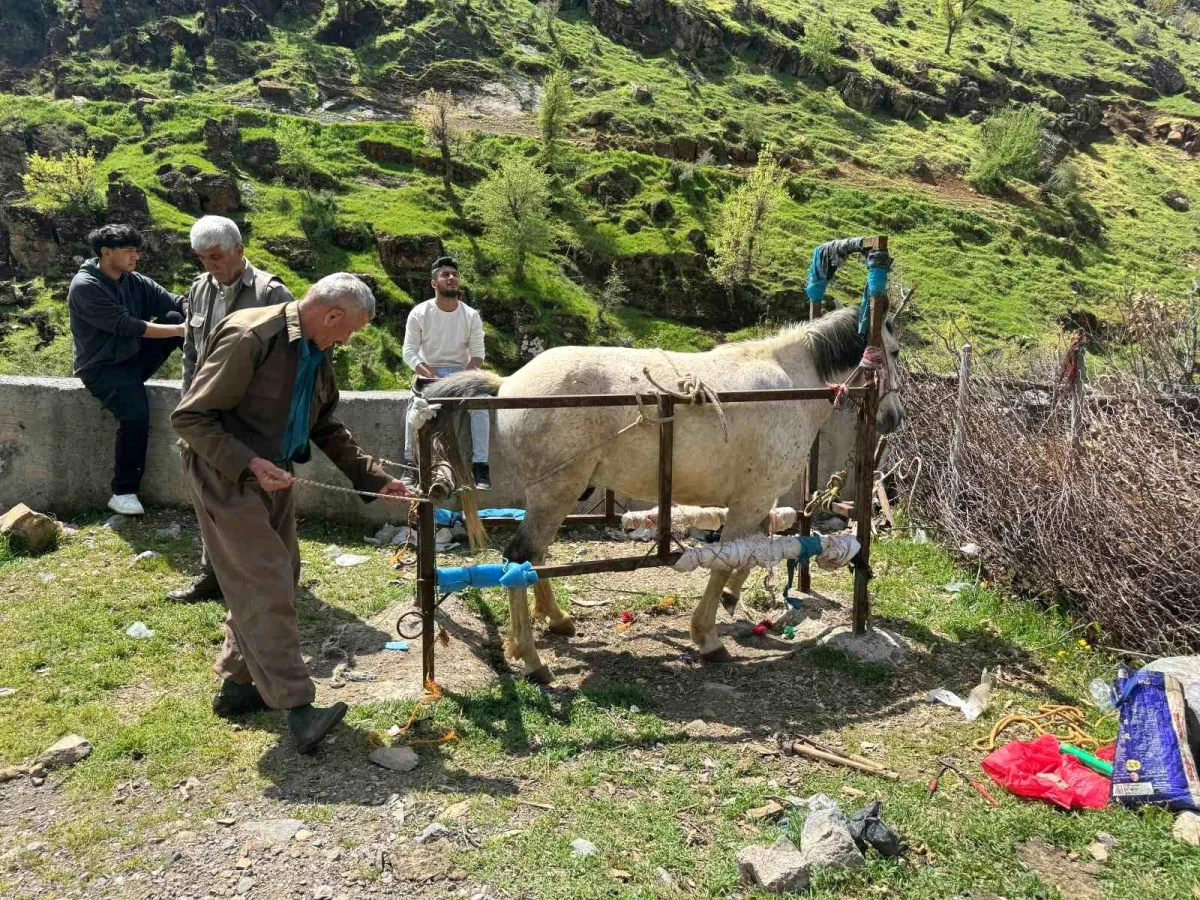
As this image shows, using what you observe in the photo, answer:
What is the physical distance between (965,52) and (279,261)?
8340 centimetres

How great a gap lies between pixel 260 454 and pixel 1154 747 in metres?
4.40

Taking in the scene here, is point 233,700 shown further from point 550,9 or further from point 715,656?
point 550,9

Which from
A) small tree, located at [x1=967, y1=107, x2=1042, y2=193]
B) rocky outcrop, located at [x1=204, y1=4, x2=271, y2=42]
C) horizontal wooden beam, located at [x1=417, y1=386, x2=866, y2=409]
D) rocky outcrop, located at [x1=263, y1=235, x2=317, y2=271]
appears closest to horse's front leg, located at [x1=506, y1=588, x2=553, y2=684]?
horizontal wooden beam, located at [x1=417, y1=386, x2=866, y2=409]

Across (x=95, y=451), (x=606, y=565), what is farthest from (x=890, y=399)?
(x=95, y=451)

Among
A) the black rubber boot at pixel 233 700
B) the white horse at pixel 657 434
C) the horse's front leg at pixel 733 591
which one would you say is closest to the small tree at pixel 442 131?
the white horse at pixel 657 434

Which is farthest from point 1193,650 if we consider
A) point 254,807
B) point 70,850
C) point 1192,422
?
point 70,850

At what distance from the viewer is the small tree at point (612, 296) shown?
125ft

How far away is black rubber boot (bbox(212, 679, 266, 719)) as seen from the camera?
3.87 meters

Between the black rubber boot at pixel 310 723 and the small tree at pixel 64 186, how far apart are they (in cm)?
4237

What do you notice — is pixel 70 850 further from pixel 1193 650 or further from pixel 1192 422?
pixel 1192 422

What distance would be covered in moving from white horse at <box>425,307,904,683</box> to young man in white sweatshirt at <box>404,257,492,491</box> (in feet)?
4.89

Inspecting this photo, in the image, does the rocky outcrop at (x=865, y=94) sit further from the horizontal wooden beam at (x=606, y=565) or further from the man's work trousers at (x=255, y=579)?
the man's work trousers at (x=255, y=579)

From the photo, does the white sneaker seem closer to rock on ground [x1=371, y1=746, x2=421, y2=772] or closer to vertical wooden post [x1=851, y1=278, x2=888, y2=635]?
rock on ground [x1=371, y1=746, x2=421, y2=772]

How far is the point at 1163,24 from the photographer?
10281cm
